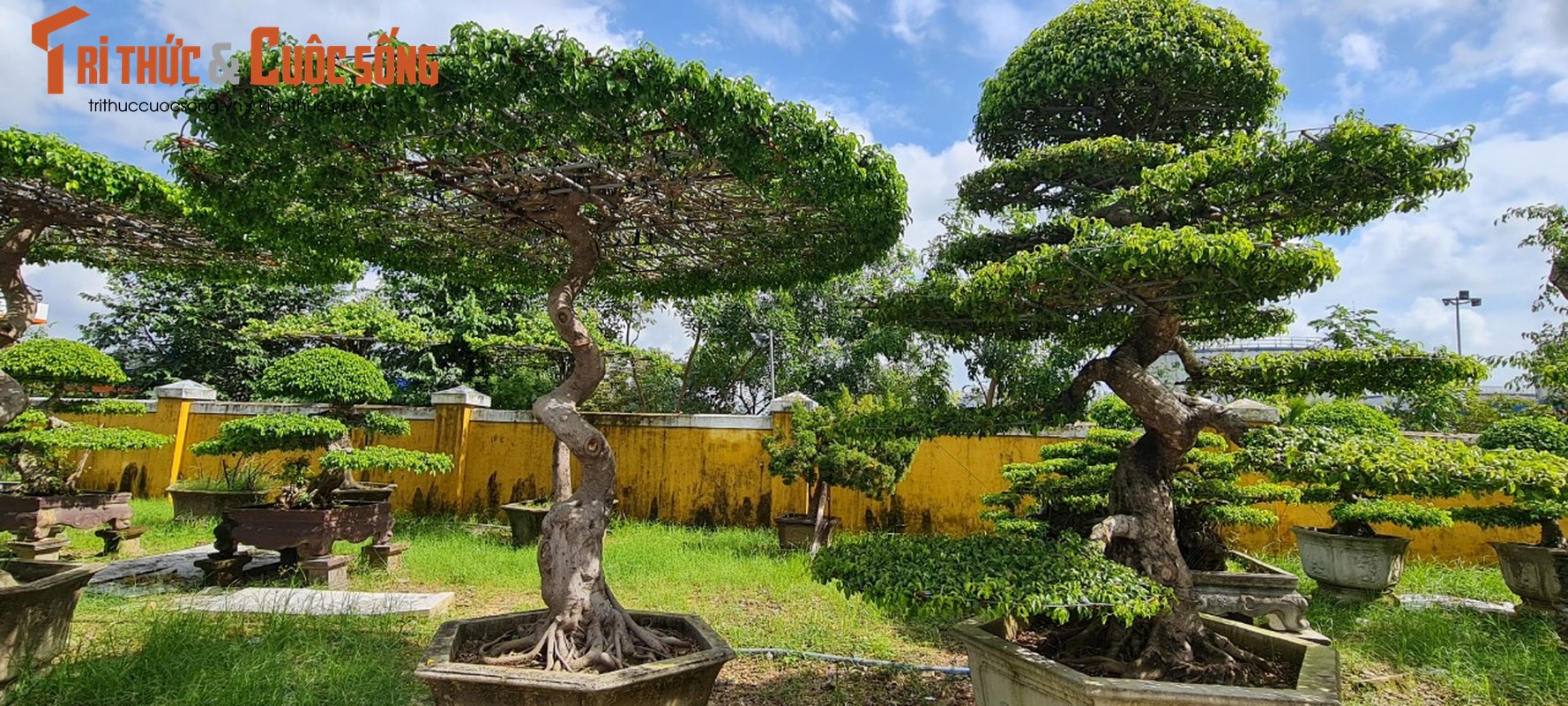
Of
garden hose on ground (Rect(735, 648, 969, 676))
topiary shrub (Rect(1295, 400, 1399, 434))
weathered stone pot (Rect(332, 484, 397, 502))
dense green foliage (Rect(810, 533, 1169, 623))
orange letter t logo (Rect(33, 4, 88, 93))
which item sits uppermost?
orange letter t logo (Rect(33, 4, 88, 93))

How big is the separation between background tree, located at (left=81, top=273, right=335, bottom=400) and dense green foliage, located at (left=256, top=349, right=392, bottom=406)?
26.6 ft

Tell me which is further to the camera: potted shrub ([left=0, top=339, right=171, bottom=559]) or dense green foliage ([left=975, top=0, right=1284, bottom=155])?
potted shrub ([left=0, top=339, right=171, bottom=559])

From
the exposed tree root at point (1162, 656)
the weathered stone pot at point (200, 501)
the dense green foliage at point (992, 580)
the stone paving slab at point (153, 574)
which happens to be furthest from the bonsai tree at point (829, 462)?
the weathered stone pot at point (200, 501)

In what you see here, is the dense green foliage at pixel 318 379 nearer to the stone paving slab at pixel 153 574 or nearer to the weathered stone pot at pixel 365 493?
the weathered stone pot at pixel 365 493

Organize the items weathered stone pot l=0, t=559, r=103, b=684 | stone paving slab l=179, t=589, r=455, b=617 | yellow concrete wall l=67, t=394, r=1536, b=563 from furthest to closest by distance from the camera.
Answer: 1. yellow concrete wall l=67, t=394, r=1536, b=563
2. stone paving slab l=179, t=589, r=455, b=617
3. weathered stone pot l=0, t=559, r=103, b=684

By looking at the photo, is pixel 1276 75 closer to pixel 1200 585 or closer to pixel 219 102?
pixel 1200 585

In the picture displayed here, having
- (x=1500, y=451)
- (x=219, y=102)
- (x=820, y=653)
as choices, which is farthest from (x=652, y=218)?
(x=1500, y=451)

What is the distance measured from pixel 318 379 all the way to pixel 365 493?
1149mm

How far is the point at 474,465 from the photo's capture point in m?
8.45

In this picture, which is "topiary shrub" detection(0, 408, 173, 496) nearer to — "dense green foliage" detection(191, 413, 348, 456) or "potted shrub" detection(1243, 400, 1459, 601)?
"dense green foliage" detection(191, 413, 348, 456)

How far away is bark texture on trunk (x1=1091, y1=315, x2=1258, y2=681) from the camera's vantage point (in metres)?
2.55

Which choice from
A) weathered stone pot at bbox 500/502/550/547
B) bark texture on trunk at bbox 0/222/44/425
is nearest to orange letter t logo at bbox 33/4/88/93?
bark texture on trunk at bbox 0/222/44/425

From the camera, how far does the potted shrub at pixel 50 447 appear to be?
5.30m

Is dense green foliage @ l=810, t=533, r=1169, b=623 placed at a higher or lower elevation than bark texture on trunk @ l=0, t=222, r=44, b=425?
lower
